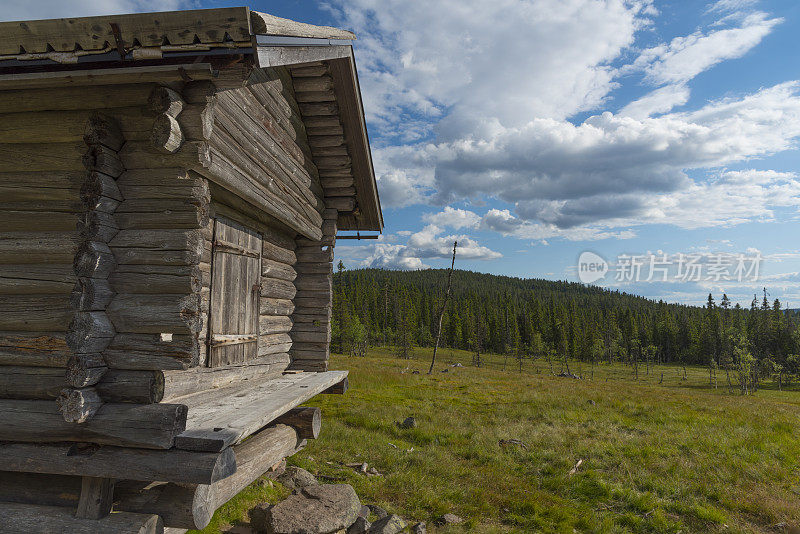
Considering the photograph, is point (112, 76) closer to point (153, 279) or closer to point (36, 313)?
point (153, 279)

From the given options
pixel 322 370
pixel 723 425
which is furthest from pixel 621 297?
pixel 322 370

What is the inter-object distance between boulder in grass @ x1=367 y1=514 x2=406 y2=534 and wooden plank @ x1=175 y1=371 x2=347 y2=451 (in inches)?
91.2

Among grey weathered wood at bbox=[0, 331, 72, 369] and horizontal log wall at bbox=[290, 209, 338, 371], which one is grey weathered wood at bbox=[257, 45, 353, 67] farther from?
horizontal log wall at bbox=[290, 209, 338, 371]

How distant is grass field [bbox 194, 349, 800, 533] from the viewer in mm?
7777

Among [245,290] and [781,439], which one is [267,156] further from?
[781,439]

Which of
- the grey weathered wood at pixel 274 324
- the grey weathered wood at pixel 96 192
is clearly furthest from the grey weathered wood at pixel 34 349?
the grey weathered wood at pixel 274 324

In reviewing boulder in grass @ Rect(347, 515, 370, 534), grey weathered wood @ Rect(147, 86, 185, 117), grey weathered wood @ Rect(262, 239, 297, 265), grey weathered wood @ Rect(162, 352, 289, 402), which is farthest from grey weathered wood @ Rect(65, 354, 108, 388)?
boulder in grass @ Rect(347, 515, 370, 534)

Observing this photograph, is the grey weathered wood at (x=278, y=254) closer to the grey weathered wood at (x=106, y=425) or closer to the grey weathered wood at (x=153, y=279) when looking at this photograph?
the grey weathered wood at (x=153, y=279)

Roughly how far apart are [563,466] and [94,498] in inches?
378

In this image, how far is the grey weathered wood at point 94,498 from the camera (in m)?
4.16

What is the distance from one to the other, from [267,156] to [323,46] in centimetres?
186

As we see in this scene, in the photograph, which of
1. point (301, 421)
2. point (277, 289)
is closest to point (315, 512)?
point (301, 421)

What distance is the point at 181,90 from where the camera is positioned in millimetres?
4281

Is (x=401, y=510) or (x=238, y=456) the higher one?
(x=238, y=456)
